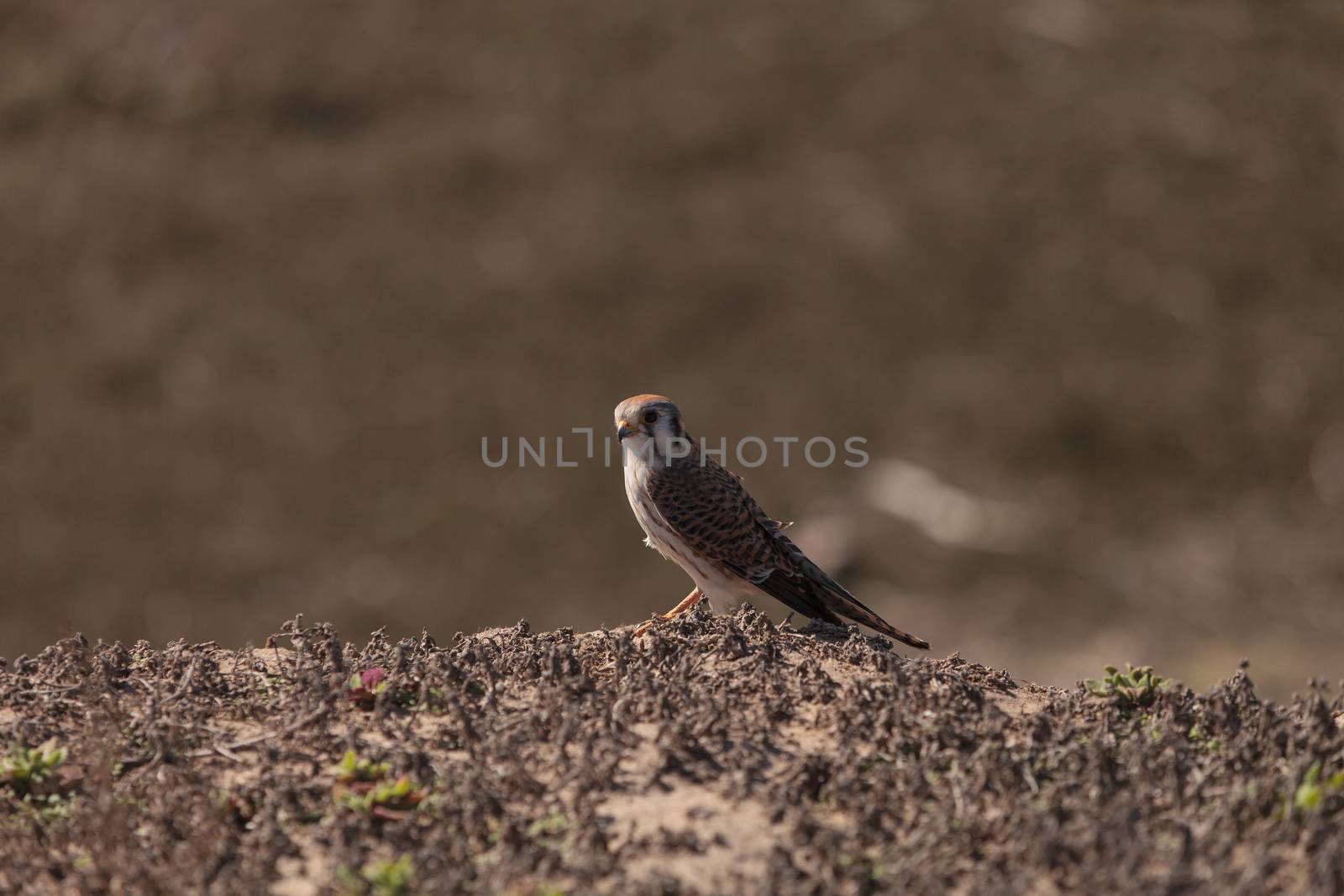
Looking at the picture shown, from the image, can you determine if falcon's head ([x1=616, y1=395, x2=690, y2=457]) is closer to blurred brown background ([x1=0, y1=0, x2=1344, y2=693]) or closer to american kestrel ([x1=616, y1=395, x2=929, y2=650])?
american kestrel ([x1=616, y1=395, x2=929, y2=650])

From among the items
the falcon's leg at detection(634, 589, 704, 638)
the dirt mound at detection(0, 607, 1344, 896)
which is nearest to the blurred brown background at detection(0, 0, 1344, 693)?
the falcon's leg at detection(634, 589, 704, 638)

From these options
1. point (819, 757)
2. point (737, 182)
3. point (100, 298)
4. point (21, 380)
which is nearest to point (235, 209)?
point (100, 298)

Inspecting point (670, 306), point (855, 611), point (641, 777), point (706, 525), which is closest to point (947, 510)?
point (670, 306)

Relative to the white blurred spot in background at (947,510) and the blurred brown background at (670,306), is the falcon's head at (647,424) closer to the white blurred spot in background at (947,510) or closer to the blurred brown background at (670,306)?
the blurred brown background at (670,306)

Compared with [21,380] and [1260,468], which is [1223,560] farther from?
[21,380]

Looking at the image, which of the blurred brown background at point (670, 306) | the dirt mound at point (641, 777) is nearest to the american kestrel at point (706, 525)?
the dirt mound at point (641, 777)

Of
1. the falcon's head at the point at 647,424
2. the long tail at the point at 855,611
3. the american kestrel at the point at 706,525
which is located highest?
the falcon's head at the point at 647,424

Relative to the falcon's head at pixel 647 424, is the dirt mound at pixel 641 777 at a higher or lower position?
lower
